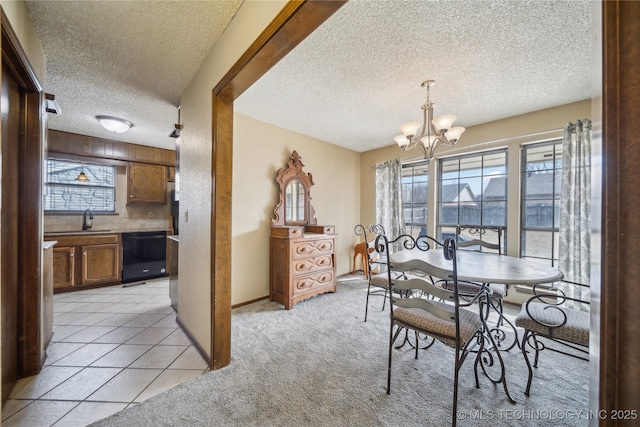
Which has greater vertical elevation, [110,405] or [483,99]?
[483,99]

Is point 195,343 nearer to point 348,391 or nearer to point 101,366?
point 101,366

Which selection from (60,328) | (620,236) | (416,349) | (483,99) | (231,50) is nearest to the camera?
(620,236)

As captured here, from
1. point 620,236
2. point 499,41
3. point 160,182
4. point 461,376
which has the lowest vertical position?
point 461,376

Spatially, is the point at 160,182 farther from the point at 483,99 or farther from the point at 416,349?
the point at 483,99

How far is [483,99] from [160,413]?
12.6ft

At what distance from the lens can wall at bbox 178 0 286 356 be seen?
156 cm

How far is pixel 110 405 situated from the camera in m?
1.46

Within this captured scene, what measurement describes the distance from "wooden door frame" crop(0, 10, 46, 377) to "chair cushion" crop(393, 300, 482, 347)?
8.26 ft

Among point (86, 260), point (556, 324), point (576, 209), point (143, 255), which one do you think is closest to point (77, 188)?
point (86, 260)

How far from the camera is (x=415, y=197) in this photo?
4.21m

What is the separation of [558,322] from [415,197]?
2.88 metres

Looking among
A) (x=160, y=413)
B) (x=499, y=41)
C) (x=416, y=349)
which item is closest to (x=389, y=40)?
(x=499, y=41)

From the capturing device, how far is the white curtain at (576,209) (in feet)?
8.37

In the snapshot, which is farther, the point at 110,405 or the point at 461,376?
the point at 461,376
